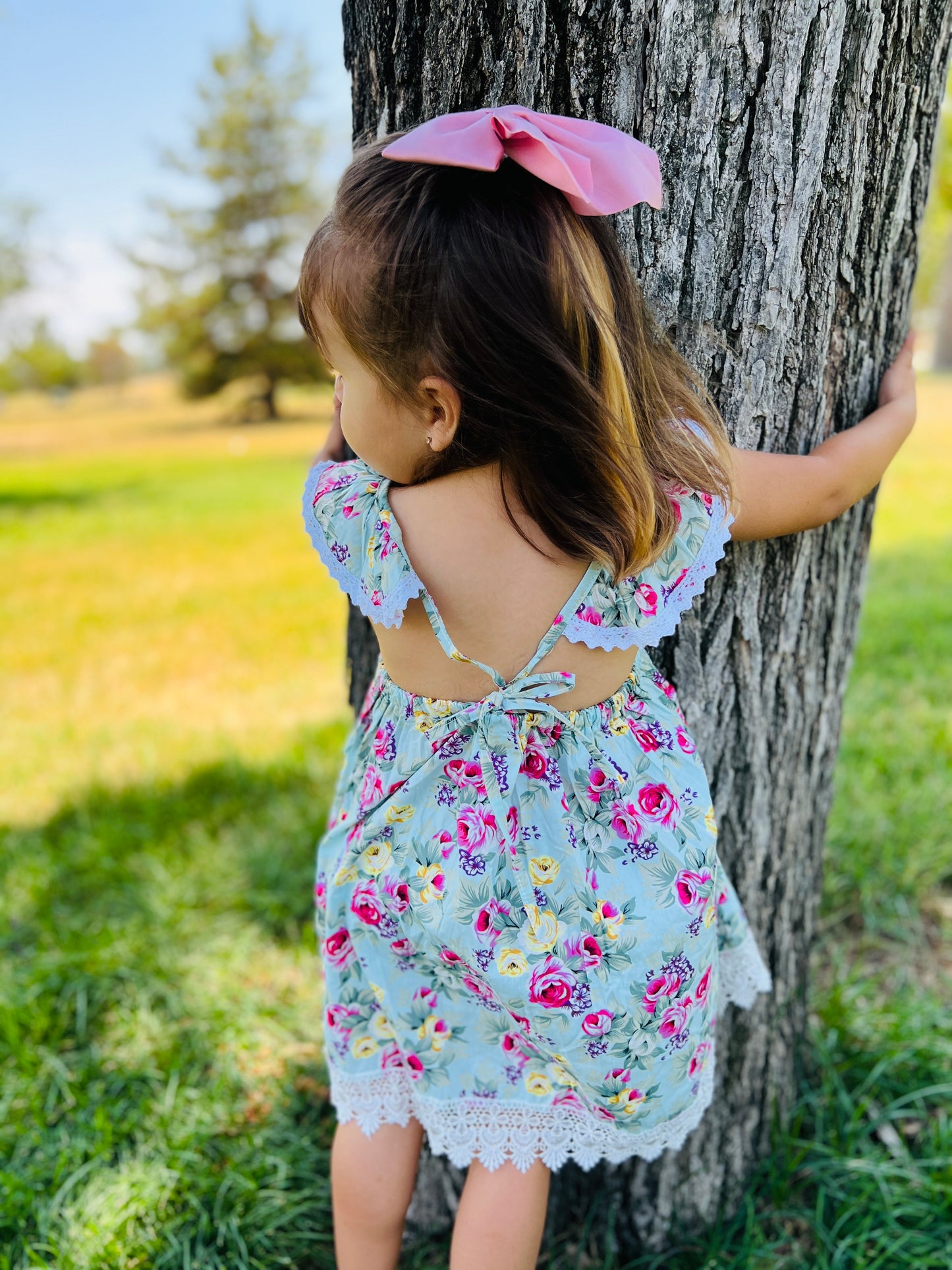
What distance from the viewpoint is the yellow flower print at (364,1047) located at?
1.40 m

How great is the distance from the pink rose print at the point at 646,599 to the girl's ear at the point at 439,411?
0.31 metres

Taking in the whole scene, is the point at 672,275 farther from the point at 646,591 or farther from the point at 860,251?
the point at 646,591

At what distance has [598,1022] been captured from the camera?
1.24 meters

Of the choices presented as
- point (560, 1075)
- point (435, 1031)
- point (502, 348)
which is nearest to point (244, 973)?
point (435, 1031)

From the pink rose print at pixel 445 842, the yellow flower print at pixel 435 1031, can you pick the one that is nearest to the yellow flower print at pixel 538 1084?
the yellow flower print at pixel 435 1031

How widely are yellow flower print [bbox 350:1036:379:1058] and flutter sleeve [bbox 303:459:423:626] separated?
63cm

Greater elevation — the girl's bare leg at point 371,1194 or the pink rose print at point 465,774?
the pink rose print at point 465,774

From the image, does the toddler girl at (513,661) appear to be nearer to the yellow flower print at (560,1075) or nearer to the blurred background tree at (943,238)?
the yellow flower print at (560,1075)

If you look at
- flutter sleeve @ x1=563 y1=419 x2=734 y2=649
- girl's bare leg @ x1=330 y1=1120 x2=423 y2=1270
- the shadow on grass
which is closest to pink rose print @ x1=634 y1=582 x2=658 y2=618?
flutter sleeve @ x1=563 y1=419 x2=734 y2=649

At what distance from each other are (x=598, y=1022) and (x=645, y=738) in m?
0.37

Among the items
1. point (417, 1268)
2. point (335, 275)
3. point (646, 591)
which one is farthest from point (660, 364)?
point (417, 1268)

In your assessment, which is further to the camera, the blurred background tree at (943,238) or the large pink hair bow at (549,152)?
the blurred background tree at (943,238)

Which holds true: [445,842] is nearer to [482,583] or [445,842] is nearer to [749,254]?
[482,583]

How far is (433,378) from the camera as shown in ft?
3.66
